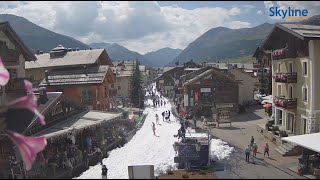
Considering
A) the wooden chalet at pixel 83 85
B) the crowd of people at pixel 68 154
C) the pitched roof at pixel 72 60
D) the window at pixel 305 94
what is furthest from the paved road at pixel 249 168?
the pitched roof at pixel 72 60

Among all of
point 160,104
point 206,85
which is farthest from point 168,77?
point 206,85

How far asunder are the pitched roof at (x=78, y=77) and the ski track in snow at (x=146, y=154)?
855 cm

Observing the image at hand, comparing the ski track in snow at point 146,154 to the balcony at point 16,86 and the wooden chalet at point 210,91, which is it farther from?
the wooden chalet at point 210,91

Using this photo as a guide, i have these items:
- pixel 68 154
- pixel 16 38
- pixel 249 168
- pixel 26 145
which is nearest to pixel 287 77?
pixel 249 168

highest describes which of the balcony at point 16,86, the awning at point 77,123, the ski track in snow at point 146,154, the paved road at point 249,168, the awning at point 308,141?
the balcony at point 16,86

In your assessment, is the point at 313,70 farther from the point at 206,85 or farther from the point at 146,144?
the point at 206,85

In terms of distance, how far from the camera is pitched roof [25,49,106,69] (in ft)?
166

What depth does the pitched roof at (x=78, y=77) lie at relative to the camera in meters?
45.2

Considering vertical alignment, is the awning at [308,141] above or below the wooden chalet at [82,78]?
below

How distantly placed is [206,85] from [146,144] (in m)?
21.5

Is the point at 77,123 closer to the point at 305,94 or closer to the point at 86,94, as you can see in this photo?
the point at 86,94

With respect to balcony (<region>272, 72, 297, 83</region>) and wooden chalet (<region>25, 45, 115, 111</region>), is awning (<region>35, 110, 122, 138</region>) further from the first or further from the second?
balcony (<region>272, 72, 297, 83</region>)

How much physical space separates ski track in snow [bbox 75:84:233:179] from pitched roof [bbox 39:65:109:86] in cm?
855

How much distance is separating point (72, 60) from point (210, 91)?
1906cm
